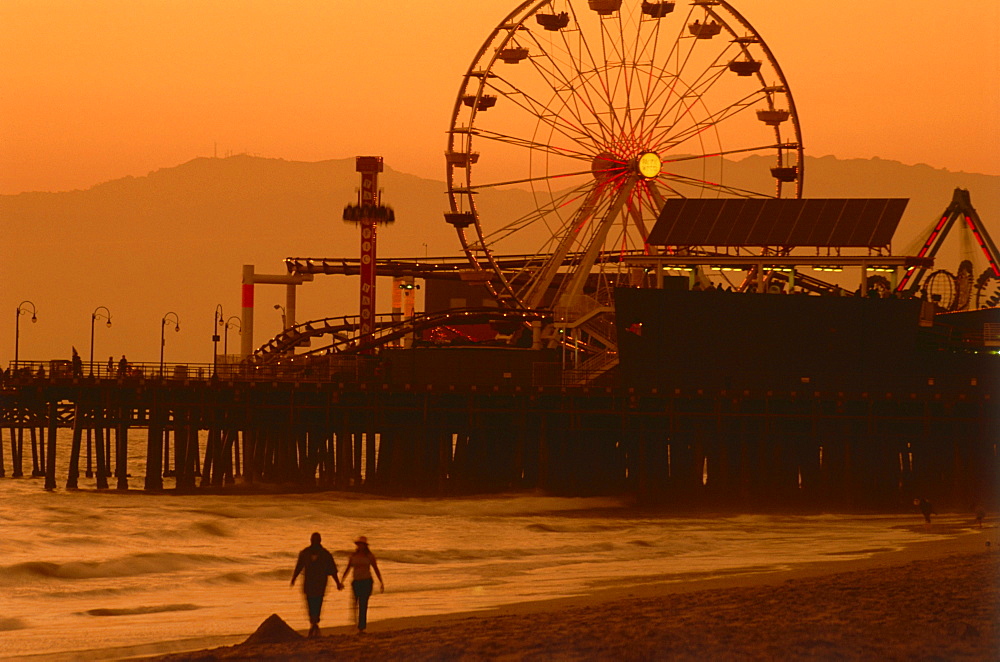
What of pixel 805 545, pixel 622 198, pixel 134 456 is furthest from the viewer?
pixel 134 456

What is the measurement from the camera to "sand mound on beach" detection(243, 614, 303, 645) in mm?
21312

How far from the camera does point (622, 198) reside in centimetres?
6456

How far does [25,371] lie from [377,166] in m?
27.4

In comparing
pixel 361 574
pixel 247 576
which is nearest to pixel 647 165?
pixel 247 576

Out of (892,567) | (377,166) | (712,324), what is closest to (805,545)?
(892,567)

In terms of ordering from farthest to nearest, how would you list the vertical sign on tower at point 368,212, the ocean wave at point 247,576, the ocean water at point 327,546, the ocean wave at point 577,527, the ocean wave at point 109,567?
the vertical sign on tower at point 368,212 → the ocean wave at point 577,527 → the ocean wave at point 109,567 → the ocean wave at point 247,576 → the ocean water at point 327,546

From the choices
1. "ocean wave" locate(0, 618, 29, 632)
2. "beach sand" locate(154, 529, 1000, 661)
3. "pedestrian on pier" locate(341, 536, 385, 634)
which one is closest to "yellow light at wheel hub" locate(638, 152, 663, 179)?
"beach sand" locate(154, 529, 1000, 661)

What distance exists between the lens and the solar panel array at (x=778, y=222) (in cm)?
5944

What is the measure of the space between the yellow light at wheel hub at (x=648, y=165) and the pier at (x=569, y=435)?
30.0 feet

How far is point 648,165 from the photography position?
64250mm

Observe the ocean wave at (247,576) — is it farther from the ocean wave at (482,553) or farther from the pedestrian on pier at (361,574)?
the pedestrian on pier at (361,574)

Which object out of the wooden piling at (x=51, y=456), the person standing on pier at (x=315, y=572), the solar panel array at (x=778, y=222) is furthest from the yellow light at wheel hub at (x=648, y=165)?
the person standing on pier at (x=315, y=572)

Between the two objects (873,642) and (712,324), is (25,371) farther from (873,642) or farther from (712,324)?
(873,642)

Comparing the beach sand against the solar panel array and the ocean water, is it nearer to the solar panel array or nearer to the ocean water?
the ocean water
